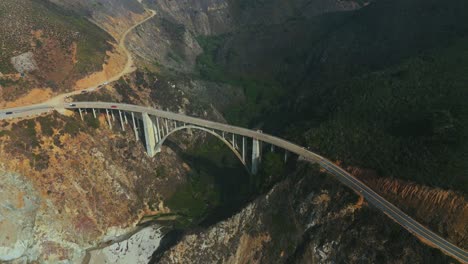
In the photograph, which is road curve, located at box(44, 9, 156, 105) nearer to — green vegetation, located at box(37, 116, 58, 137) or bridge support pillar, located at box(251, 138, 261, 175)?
green vegetation, located at box(37, 116, 58, 137)

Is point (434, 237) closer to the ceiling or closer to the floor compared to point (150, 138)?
closer to the ceiling

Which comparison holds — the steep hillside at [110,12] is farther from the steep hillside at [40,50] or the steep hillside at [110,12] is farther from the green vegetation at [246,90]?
the green vegetation at [246,90]

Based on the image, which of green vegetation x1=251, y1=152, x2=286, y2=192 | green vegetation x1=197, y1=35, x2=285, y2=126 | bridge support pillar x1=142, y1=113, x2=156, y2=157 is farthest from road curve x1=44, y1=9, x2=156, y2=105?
green vegetation x1=251, y1=152, x2=286, y2=192

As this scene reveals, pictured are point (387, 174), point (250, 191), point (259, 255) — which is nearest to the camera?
point (387, 174)

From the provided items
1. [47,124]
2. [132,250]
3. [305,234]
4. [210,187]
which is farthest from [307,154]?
[47,124]

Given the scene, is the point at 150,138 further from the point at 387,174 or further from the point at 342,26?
the point at 342,26

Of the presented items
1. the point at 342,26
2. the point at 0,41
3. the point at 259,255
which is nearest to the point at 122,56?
the point at 0,41

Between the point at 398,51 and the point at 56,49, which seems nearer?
the point at 56,49
